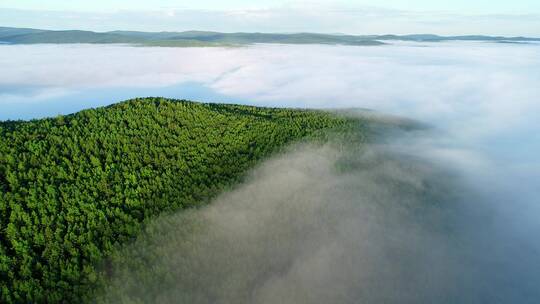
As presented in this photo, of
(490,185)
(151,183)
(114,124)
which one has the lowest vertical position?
(490,185)

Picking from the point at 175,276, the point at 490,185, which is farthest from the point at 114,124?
the point at 490,185

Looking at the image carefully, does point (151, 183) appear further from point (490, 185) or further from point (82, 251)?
point (490, 185)

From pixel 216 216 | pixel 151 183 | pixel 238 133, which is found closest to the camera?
pixel 216 216

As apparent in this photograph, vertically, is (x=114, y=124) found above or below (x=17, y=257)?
above

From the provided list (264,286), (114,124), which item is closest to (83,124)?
(114,124)

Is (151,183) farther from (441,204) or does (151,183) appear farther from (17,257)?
(441,204)

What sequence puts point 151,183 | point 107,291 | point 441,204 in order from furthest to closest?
point 441,204 < point 151,183 < point 107,291

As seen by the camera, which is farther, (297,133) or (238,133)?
(297,133)
